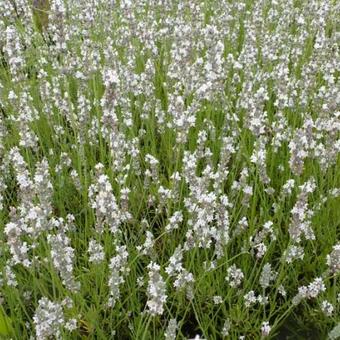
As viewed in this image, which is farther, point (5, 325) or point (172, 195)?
point (172, 195)

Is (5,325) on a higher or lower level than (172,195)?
lower

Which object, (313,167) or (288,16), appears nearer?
(313,167)

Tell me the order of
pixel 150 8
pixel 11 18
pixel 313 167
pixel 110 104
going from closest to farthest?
pixel 110 104, pixel 313 167, pixel 11 18, pixel 150 8

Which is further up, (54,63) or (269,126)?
(54,63)

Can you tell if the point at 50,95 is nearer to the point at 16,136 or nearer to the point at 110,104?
the point at 16,136

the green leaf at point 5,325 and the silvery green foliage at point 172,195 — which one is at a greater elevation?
the silvery green foliage at point 172,195

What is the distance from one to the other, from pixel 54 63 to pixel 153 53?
1.91 feet

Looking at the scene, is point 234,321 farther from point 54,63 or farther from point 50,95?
point 54,63

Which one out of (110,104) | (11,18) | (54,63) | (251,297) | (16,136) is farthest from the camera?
(11,18)

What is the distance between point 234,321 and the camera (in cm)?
189

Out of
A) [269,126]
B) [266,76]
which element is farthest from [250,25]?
[269,126]

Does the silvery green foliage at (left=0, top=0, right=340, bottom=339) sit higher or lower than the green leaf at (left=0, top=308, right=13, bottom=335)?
higher

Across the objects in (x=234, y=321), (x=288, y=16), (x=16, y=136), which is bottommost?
(x=234, y=321)

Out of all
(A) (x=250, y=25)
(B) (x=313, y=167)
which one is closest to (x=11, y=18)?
(A) (x=250, y=25)
